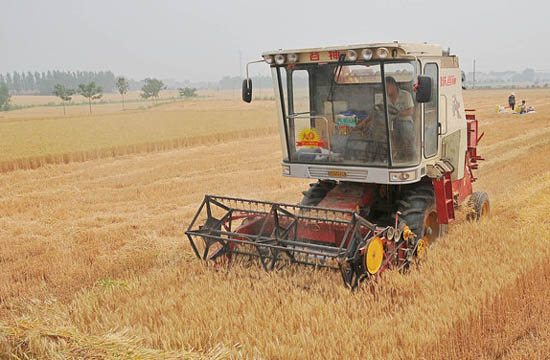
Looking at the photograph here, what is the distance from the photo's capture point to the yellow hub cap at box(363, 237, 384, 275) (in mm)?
4812

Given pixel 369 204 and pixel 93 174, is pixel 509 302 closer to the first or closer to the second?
pixel 369 204

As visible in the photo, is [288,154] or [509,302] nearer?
[509,302]

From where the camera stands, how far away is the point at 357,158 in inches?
229

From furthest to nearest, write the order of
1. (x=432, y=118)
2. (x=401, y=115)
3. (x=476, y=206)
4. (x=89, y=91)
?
(x=89, y=91)
(x=476, y=206)
(x=432, y=118)
(x=401, y=115)

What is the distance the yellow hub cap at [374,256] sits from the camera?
481 centimetres

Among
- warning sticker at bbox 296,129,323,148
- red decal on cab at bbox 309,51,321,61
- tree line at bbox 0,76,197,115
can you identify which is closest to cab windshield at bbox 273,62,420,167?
warning sticker at bbox 296,129,323,148

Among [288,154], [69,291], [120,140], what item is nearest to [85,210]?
[69,291]

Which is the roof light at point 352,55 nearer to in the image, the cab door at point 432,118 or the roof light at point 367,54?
the roof light at point 367,54

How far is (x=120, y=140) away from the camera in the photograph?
20.1m

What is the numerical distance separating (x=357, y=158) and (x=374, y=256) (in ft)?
4.30

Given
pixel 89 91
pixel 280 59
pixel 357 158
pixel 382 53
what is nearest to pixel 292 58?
pixel 280 59

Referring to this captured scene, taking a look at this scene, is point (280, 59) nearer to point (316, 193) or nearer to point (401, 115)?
point (401, 115)

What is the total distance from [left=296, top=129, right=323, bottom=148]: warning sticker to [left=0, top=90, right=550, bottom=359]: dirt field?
161 centimetres

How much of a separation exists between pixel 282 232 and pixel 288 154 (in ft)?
3.32
